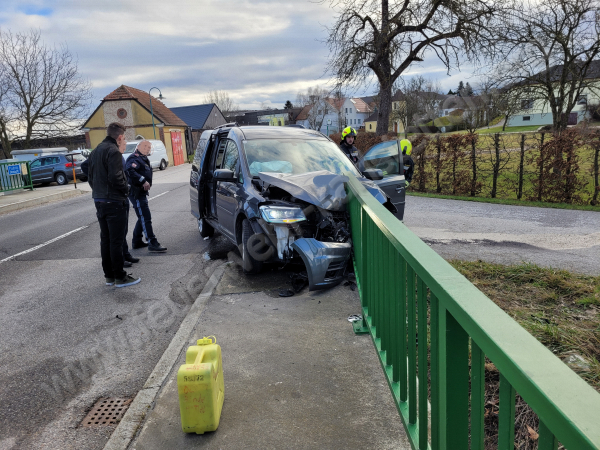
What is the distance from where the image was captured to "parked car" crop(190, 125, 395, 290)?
4.87 metres

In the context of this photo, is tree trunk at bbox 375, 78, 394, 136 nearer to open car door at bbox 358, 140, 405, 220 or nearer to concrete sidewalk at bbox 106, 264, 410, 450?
open car door at bbox 358, 140, 405, 220

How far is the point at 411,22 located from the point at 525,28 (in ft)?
20.3

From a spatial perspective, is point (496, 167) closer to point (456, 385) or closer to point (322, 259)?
point (322, 259)

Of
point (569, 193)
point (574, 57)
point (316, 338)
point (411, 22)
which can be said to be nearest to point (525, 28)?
point (574, 57)

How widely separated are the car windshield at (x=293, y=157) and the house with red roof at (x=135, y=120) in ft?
140

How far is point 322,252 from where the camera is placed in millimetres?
4707

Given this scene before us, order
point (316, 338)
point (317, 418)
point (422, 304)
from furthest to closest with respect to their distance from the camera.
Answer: point (316, 338)
point (317, 418)
point (422, 304)

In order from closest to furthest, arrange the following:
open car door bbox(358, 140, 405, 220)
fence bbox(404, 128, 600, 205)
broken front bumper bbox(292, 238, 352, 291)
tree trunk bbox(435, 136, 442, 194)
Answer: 1. broken front bumper bbox(292, 238, 352, 291)
2. open car door bbox(358, 140, 405, 220)
3. fence bbox(404, 128, 600, 205)
4. tree trunk bbox(435, 136, 442, 194)

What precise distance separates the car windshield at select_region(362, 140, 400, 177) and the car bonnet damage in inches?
80.8

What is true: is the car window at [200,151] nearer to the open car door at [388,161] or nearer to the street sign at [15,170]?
the open car door at [388,161]

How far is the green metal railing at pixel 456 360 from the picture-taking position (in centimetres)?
92

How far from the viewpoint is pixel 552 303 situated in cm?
446

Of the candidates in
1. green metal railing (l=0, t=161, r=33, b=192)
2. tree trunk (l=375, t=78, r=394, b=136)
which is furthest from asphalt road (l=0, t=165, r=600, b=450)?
tree trunk (l=375, t=78, r=394, b=136)

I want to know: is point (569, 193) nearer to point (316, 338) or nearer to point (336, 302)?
point (336, 302)
